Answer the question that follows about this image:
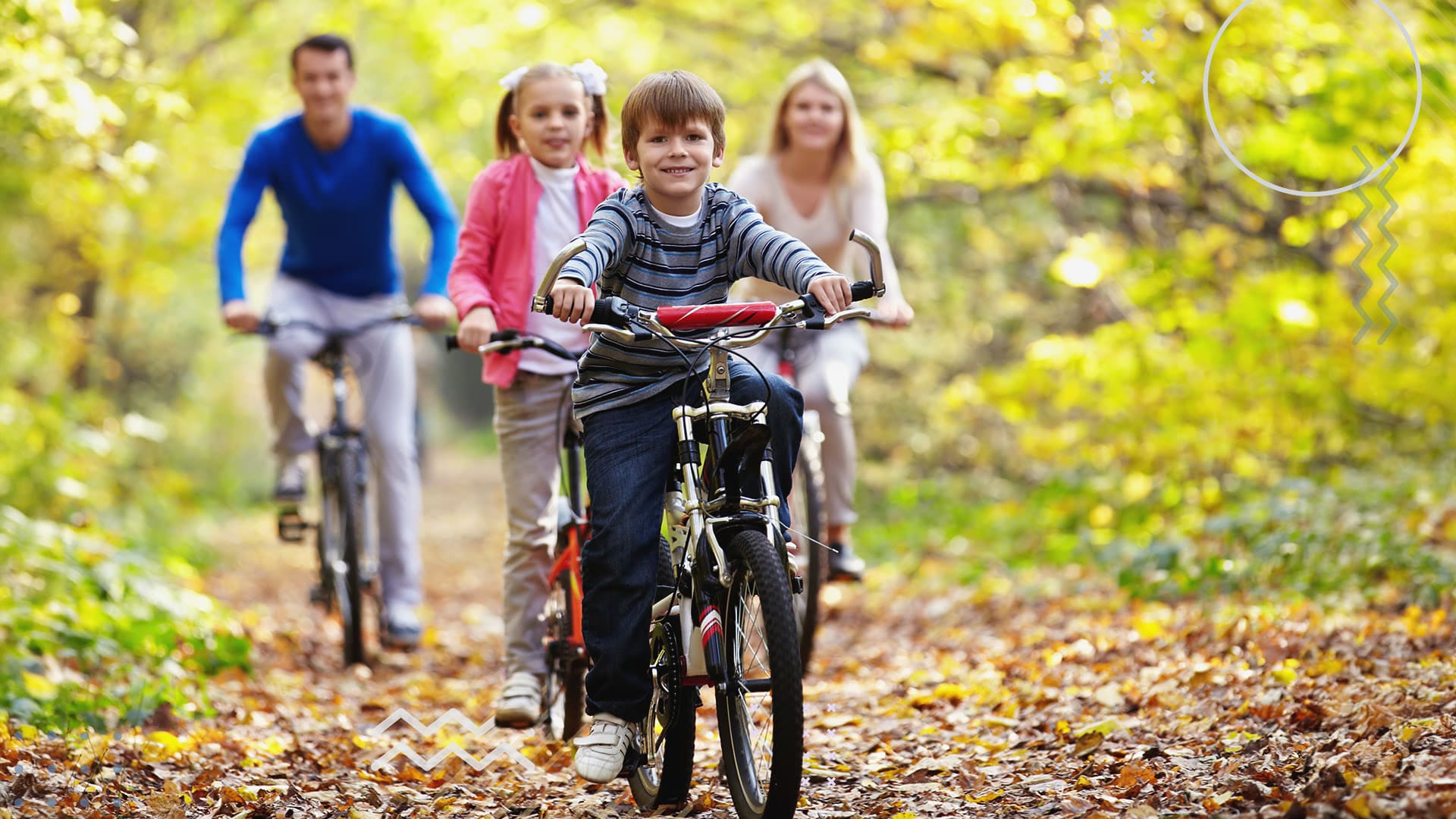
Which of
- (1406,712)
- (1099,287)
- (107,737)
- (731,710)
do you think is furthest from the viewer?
(1099,287)

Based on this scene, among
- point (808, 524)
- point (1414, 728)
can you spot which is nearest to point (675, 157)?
point (1414, 728)

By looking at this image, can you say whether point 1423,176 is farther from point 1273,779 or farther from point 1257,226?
point 1273,779

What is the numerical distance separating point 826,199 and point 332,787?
330 cm

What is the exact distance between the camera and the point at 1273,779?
11.0 ft

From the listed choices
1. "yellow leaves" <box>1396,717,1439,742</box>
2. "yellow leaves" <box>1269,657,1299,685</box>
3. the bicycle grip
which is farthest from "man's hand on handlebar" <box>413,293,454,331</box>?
"yellow leaves" <box>1396,717,1439,742</box>

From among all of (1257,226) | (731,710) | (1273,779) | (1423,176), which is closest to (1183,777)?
(1273,779)

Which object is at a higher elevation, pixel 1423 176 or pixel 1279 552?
pixel 1423 176

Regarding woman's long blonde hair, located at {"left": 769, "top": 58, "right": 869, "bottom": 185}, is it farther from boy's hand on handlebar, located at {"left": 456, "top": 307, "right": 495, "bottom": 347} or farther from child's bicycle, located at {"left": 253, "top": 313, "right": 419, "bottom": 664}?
boy's hand on handlebar, located at {"left": 456, "top": 307, "right": 495, "bottom": 347}

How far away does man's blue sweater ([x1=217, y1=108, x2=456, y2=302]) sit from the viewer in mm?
6133

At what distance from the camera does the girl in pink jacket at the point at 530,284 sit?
4.60 meters

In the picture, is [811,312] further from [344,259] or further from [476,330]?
[344,259]

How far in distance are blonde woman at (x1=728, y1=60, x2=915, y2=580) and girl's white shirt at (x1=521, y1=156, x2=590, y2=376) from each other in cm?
142

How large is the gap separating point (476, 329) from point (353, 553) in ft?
7.01

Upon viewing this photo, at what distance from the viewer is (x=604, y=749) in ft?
11.6
